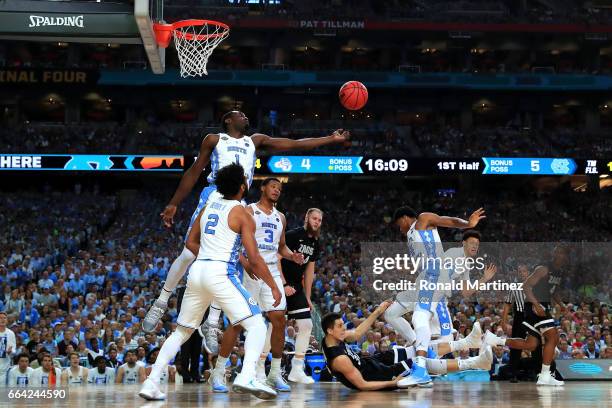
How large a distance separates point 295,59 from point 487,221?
15.1 metres

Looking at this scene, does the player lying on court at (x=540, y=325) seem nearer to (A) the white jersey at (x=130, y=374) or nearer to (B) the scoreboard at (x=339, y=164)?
(A) the white jersey at (x=130, y=374)

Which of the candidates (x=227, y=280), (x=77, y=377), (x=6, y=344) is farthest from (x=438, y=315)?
(x=6, y=344)

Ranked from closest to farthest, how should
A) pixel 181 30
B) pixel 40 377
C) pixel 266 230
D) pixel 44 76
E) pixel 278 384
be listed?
pixel 278 384
pixel 266 230
pixel 181 30
pixel 40 377
pixel 44 76

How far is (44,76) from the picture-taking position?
126 ft

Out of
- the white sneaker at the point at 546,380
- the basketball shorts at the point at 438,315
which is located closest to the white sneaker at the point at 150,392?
the basketball shorts at the point at 438,315

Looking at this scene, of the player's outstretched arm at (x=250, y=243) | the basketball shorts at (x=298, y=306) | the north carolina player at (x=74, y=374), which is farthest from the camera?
the north carolina player at (x=74, y=374)

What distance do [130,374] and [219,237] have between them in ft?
22.5

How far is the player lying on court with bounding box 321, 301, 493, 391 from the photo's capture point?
9727mm

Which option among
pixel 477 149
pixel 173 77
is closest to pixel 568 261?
pixel 477 149

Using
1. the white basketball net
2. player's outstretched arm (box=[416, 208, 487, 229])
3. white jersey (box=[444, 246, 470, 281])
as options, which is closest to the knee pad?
player's outstretched arm (box=[416, 208, 487, 229])

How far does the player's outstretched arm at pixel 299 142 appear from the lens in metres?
9.73

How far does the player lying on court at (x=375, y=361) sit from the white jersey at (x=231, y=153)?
6.82 ft

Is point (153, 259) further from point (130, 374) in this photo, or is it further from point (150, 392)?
point (150, 392)

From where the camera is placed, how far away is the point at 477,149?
37844 millimetres
